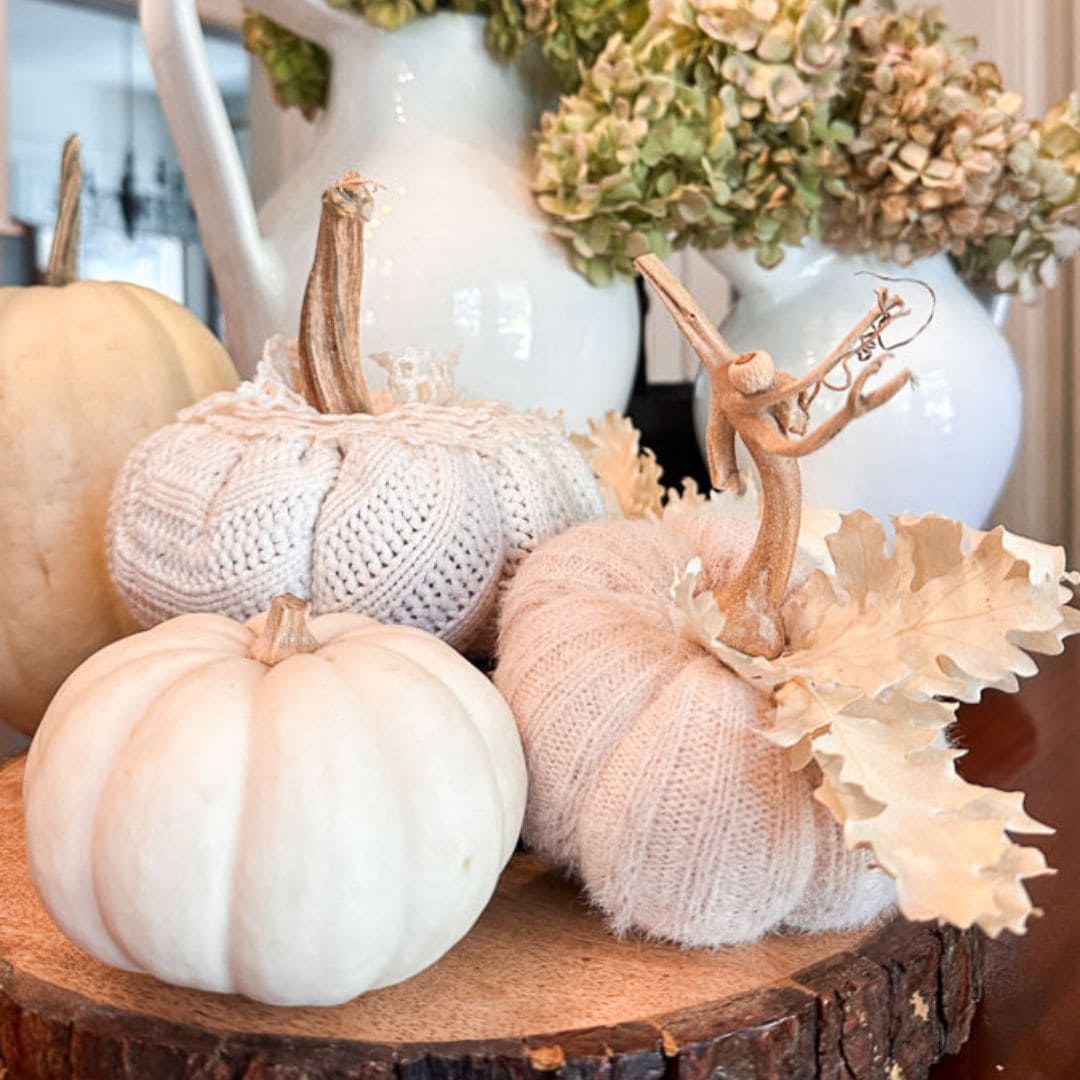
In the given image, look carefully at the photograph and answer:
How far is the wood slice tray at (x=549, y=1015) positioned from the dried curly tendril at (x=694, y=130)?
44 cm

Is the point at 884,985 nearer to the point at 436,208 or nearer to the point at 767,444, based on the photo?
the point at 767,444

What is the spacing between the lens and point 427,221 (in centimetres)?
71

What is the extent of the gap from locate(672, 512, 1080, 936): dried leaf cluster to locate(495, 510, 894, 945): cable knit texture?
1 centimetres

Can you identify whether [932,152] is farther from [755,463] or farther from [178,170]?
[178,170]

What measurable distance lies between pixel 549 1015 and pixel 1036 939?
0.19 meters

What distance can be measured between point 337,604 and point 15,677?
230 mm

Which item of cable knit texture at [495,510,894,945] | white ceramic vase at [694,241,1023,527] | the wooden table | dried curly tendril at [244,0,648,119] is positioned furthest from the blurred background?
cable knit texture at [495,510,894,945]

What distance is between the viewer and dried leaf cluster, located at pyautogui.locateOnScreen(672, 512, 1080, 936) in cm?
31

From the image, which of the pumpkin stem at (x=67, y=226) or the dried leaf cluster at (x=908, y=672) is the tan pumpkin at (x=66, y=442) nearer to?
the pumpkin stem at (x=67, y=226)

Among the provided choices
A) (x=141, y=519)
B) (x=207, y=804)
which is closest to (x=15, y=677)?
(x=141, y=519)

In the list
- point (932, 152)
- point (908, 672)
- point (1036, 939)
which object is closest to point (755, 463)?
point (908, 672)

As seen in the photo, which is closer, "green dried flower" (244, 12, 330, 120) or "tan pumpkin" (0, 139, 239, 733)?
"tan pumpkin" (0, 139, 239, 733)

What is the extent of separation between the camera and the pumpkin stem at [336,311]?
20.4 inches

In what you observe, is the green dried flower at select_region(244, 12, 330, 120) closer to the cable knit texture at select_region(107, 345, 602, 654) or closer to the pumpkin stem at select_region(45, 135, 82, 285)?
the pumpkin stem at select_region(45, 135, 82, 285)
